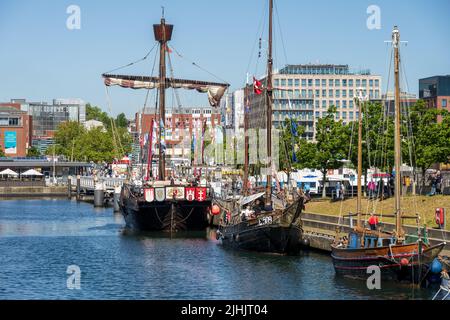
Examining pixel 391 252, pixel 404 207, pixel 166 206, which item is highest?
pixel 404 207

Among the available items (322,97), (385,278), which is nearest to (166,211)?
(385,278)

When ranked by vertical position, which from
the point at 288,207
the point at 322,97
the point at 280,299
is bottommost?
the point at 280,299

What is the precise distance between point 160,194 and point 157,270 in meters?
23.0

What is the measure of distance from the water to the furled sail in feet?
55.2

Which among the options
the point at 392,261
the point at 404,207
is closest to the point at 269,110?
the point at 404,207

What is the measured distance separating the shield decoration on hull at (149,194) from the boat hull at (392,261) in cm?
3060

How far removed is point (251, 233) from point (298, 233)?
3599 millimetres

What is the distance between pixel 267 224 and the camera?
5881 centimetres

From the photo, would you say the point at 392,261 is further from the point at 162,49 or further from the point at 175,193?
the point at 162,49

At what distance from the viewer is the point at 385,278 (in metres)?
44.4

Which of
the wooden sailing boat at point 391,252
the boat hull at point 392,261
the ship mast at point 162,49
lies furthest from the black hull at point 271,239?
the ship mast at point 162,49

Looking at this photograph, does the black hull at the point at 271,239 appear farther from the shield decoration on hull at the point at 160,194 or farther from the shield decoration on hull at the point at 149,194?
the shield decoration on hull at the point at 149,194
